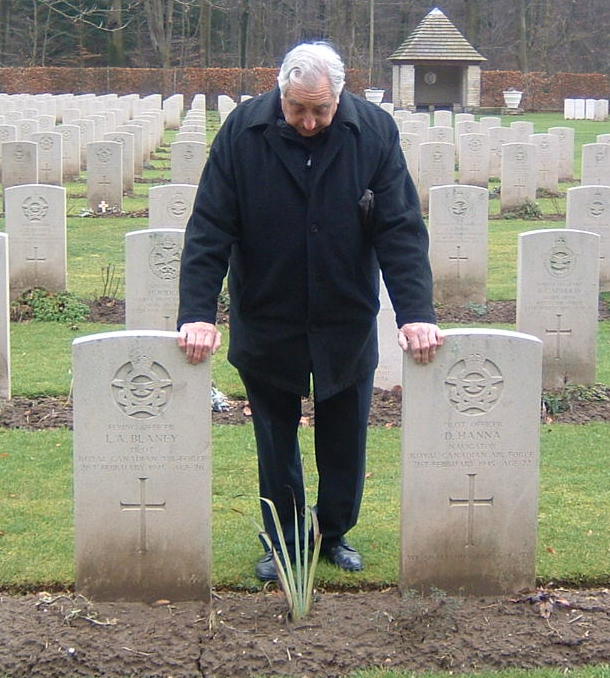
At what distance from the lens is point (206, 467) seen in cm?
466

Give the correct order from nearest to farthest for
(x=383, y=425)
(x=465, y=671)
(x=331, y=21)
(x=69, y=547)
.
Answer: (x=465, y=671) < (x=69, y=547) < (x=383, y=425) < (x=331, y=21)

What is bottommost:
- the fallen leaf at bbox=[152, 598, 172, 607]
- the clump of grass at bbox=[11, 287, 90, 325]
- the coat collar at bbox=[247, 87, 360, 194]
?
the fallen leaf at bbox=[152, 598, 172, 607]

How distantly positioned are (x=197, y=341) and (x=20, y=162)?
13.4m

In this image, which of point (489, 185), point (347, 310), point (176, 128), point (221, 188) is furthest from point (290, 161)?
point (176, 128)

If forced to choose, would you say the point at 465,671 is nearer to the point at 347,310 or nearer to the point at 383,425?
the point at 347,310

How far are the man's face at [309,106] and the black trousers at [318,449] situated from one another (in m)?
0.98

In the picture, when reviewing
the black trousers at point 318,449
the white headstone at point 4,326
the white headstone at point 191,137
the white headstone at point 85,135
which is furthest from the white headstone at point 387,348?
the white headstone at point 85,135

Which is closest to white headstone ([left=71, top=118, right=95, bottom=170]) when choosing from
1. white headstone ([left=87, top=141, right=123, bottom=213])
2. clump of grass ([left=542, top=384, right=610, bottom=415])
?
white headstone ([left=87, top=141, right=123, bottom=213])

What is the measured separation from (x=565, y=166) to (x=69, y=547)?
17.9 meters

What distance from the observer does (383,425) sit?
304 inches

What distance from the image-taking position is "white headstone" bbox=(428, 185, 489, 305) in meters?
11.0

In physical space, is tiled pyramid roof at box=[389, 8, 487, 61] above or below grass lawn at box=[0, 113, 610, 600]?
above

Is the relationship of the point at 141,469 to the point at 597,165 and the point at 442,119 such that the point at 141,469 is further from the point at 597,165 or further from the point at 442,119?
the point at 442,119

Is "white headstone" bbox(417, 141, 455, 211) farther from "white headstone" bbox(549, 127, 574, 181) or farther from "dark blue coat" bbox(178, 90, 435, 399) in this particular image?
"dark blue coat" bbox(178, 90, 435, 399)
